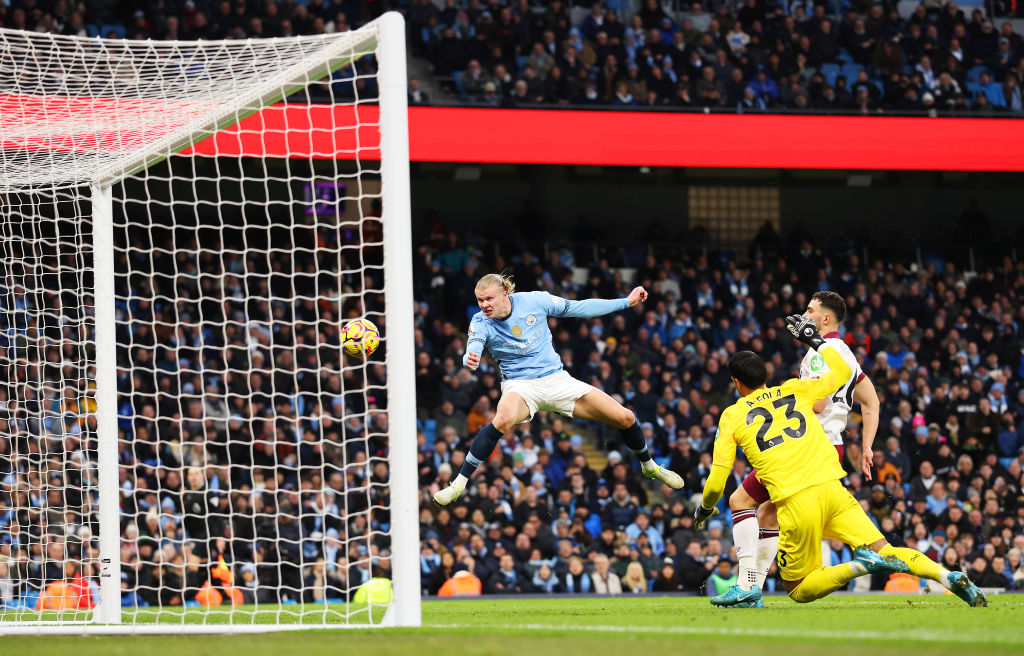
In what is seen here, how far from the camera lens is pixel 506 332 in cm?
882

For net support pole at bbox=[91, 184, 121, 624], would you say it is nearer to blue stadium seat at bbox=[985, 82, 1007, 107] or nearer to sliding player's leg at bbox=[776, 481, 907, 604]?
sliding player's leg at bbox=[776, 481, 907, 604]

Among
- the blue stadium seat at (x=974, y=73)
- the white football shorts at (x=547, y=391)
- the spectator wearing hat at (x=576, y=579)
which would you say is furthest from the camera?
the blue stadium seat at (x=974, y=73)

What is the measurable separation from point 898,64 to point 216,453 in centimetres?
1170

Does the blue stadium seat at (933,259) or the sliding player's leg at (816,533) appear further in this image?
the blue stadium seat at (933,259)

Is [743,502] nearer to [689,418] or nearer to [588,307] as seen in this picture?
[588,307]

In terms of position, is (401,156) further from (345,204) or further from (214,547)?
(345,204)

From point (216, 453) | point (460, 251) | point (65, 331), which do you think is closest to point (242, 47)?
point (65, 331)

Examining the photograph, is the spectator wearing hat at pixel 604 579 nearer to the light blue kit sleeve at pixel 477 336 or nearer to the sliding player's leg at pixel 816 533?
the light blue kit sleeve at pixel 477 336

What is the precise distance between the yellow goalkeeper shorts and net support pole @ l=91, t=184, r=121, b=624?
4.21 meters

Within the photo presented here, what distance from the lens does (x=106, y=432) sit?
8.39 m

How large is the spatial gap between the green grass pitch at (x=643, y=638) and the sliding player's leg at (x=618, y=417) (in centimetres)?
174

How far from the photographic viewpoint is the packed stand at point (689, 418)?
47.4 feet

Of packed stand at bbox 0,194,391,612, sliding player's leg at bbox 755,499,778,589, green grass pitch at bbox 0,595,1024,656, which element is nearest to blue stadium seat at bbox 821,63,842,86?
packed stand at bbox 0,194,391,612

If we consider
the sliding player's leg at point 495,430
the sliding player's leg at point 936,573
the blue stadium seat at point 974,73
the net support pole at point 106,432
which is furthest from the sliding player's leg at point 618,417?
the blue stadium seat at point 974,73
